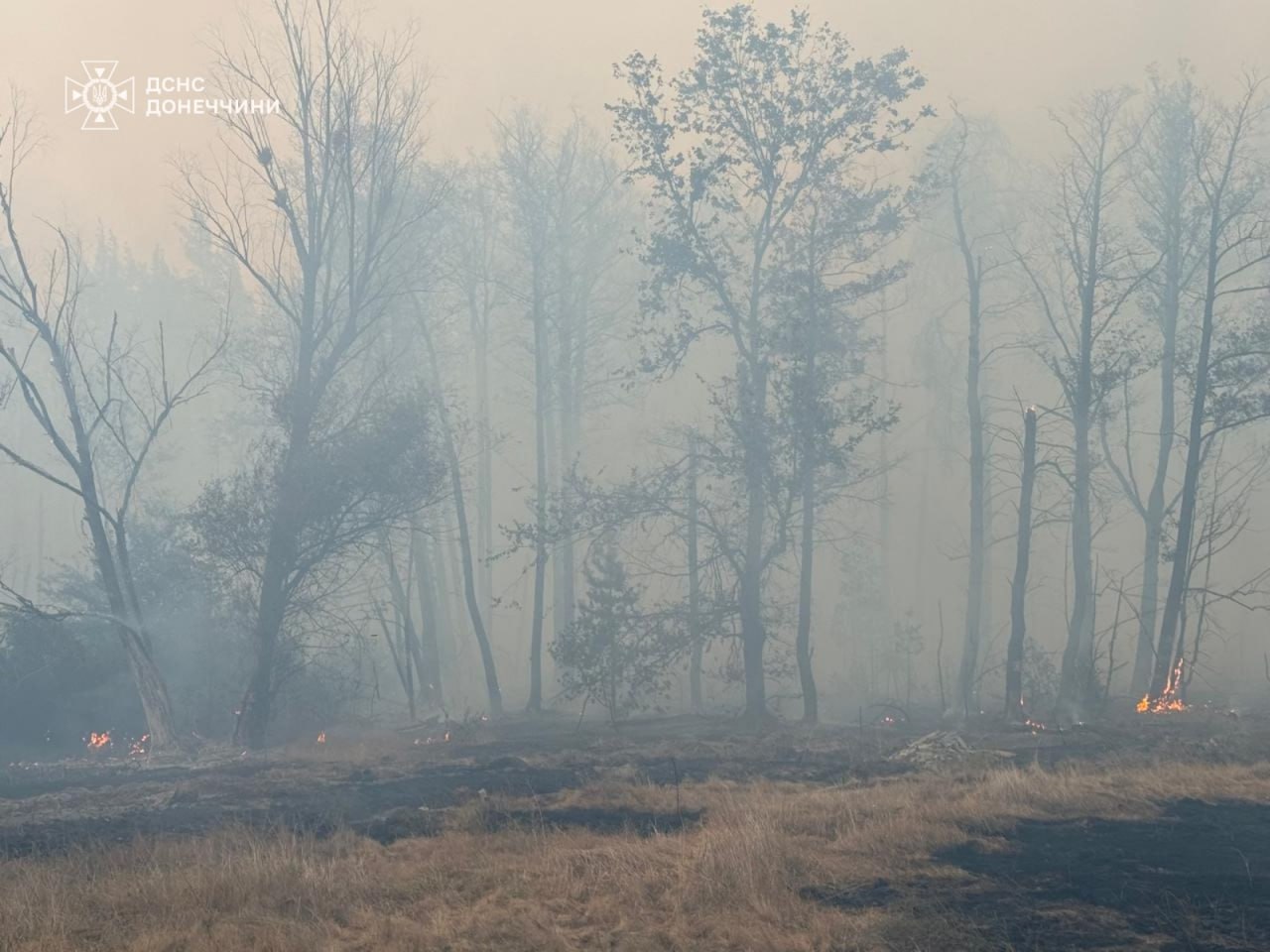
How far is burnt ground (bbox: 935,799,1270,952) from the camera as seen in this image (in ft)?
26.3

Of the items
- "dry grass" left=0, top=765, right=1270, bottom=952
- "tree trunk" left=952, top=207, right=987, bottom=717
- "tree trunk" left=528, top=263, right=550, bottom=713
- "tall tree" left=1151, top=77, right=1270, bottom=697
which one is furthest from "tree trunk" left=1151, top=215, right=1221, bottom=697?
"tree trunk" left=528, top=263, right=550, bottom=713

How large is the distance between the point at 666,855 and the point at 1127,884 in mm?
3718

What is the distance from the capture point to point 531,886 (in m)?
9.46

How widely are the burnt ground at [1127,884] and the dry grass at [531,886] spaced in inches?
15.7

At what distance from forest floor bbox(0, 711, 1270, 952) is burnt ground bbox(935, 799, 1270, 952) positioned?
1.2 inches

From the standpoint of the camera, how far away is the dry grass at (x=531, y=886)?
8.14 metres

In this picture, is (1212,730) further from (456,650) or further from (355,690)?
(456,650)

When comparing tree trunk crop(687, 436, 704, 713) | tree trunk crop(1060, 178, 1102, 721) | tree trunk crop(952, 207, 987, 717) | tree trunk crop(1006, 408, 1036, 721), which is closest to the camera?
tree trunk crop(1006, 408, 1036, 721)

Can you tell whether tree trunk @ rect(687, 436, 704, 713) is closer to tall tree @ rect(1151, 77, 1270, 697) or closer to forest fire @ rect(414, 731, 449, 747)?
forest fire @ rect(414, 731, 449, 747)

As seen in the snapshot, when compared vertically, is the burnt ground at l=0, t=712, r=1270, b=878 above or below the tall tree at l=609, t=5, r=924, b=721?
below

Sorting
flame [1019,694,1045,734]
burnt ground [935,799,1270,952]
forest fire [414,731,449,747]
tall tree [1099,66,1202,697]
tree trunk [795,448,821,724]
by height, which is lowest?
forest fire [414,731,449,747]

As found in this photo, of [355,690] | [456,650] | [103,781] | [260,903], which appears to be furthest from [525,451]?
[260,903]

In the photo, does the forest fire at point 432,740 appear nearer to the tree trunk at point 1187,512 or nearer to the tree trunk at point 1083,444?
the tree trunk at point 1083,444

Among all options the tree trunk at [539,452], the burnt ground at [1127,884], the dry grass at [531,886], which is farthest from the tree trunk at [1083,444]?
the burnt ground at [1127,884]
